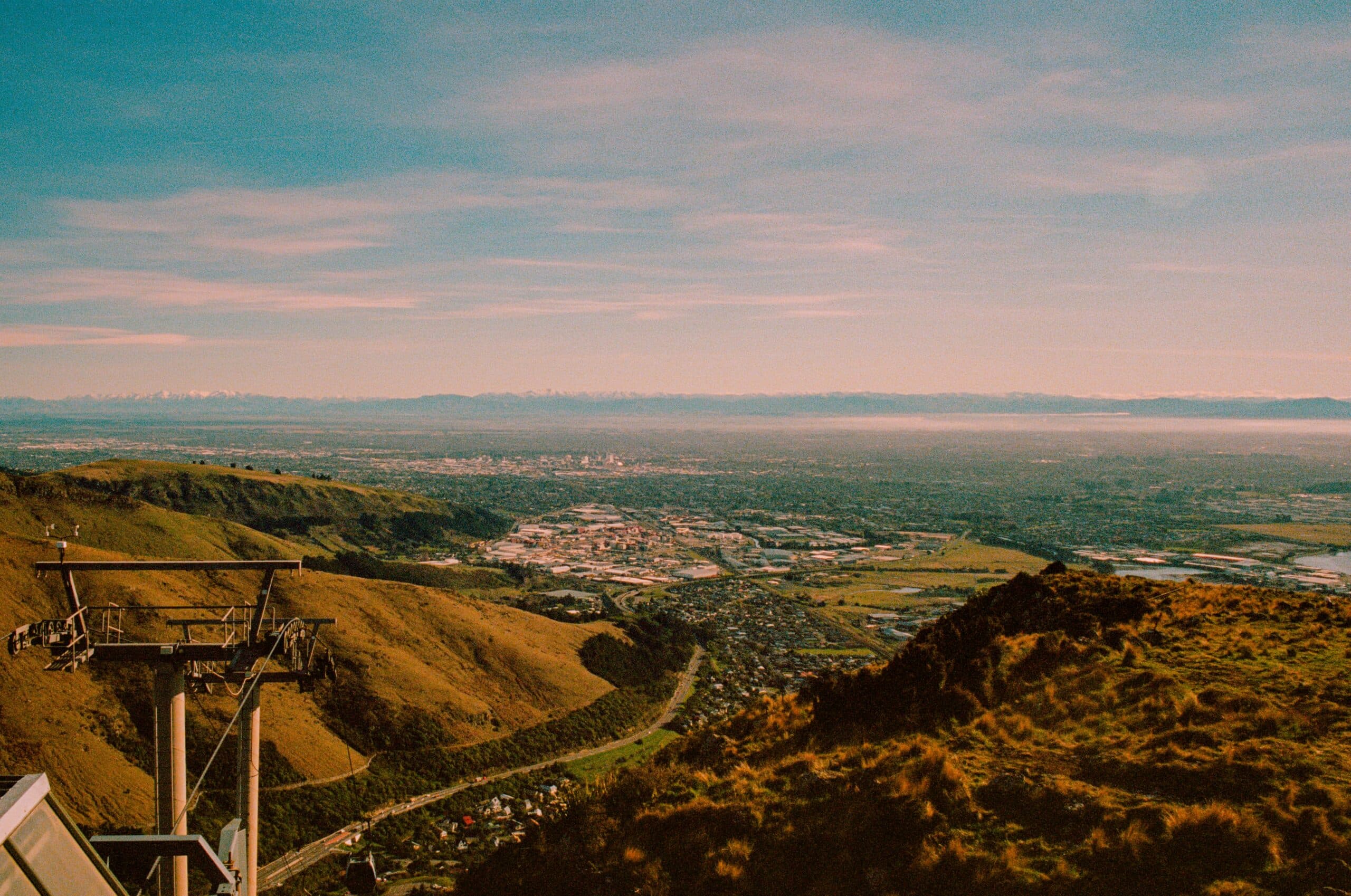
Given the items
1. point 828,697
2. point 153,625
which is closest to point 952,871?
point 828,697

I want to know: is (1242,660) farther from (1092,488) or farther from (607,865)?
(1092,488)

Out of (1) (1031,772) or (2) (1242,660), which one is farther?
(2) (1242,660)

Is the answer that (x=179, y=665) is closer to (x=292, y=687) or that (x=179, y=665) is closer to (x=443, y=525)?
(x=292, y=687)

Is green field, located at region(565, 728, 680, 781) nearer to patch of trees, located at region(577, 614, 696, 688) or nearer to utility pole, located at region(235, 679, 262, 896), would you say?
patch of trees, located at region(577, 614, 696, 688)

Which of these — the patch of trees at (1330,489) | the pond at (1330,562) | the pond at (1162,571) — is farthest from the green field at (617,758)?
the patch of trees at (1330,489)

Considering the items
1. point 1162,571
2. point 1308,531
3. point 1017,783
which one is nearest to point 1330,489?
point 1308,531

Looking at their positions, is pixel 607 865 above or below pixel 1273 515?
above

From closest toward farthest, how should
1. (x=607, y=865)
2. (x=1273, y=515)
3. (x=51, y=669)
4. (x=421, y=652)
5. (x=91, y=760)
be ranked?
(x=607, y=865) → (x=51, y=669) → (x=91, y=760) → (x=421, y=652) → (x=1273, y=515)
